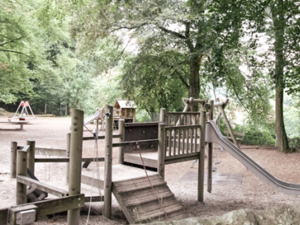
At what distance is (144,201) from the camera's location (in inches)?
189

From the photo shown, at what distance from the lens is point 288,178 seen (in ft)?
30.1

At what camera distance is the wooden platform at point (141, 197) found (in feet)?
15.0

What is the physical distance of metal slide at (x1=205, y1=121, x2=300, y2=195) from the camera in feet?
19.7

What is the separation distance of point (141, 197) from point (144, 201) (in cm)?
9

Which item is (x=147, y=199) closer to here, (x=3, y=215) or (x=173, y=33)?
(x=3, y=215)

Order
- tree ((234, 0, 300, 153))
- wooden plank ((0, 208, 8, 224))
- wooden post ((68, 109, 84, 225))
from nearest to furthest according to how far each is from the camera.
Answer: wooden plank ((0, 208, 8, 224)), wooden post ((68, 109, 84, 225)), tree ((234, 0, 300, 153))

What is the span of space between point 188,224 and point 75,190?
1.47 m

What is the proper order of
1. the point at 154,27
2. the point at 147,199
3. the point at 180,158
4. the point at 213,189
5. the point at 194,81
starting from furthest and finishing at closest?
the point at 194,81
the point at 154,27
the point at 213,189
the point at 180,158
the point at 147,199

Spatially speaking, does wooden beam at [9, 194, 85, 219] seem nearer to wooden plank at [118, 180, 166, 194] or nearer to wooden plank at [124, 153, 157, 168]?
wooden plank at [118, 180, 166, 194]

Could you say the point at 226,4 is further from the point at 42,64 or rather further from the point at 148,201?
the point at 42,64

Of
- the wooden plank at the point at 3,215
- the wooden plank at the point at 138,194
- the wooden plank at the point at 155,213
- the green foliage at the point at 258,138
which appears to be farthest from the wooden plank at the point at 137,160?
the green foliage at the point at 258,138

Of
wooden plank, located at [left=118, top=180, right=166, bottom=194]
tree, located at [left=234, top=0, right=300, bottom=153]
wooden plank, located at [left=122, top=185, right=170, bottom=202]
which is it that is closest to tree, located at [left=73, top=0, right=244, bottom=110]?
tree, located at [left=234, top=0, right=300, bottom=153]

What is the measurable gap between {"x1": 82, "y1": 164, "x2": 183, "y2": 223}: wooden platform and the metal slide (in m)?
2.04

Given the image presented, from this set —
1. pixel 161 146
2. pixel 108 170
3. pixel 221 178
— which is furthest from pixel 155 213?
pixel 221 178
